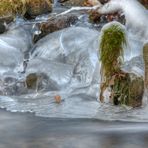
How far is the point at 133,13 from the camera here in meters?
12.4

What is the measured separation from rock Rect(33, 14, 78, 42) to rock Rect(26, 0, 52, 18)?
135cm

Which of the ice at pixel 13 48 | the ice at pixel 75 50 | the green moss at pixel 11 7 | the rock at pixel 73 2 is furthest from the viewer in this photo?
the rock at pixel 73 2

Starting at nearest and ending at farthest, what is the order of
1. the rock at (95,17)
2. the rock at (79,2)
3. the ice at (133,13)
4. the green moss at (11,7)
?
the ice at (133,13)
the rock at (95,17)
the green moss at (11,7)
the rock at (79,2)

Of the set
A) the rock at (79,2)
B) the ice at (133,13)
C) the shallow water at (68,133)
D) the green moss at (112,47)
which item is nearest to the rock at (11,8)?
the rock at (79,2)

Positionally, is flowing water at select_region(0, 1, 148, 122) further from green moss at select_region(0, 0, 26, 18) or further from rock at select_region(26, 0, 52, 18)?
rock at select_region(26, 0, 52, 18)

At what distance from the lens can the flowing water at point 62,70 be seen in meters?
7.85

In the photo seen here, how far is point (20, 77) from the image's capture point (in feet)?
32.9

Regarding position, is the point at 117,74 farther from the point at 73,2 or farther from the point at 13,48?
the point at 73,2

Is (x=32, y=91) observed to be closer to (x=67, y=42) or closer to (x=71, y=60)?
(x=71, y=60)

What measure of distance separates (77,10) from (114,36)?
6.07 meters

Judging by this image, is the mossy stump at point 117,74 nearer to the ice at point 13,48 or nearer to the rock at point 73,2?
the ice at point 13,48

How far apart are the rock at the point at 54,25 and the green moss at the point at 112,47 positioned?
4217 mm

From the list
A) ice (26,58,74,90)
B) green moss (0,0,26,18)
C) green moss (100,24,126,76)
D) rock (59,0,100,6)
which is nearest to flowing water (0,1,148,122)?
ice (26,58,74,90)

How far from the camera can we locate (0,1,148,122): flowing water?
7.85m
